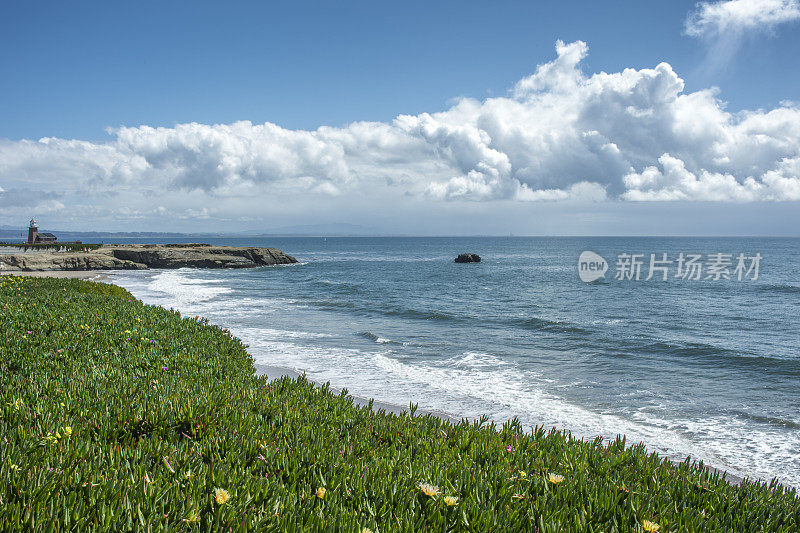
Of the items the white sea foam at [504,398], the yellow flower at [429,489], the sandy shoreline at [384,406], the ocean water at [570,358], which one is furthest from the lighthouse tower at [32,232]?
the yellow flower at [429,489]

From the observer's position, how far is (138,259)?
61.4 meters

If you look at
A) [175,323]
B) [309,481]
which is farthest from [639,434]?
[175,323]

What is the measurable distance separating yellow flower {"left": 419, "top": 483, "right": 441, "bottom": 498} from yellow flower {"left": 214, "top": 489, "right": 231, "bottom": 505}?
126 centimetres

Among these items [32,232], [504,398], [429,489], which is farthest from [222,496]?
[32,232]

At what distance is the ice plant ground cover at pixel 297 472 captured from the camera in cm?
282

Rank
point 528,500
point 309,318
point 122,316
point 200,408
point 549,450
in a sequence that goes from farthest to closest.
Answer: point 309,318 → point 122,316 → point 549,450 → point 200,408 → point 528,500

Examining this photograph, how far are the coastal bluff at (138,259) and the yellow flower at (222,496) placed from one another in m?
53.8

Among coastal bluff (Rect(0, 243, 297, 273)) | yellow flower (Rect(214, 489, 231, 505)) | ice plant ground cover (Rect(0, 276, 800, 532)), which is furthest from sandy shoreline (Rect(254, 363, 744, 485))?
coastal bluff (Rect(0, 243, 297, 273))

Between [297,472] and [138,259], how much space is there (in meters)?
65.6

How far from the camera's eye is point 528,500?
11.4 ft

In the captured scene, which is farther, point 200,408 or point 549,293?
point 549,293

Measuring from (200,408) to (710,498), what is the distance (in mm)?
4340

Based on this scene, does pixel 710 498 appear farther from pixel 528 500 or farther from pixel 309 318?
pixel 309 318

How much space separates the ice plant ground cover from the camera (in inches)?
111
